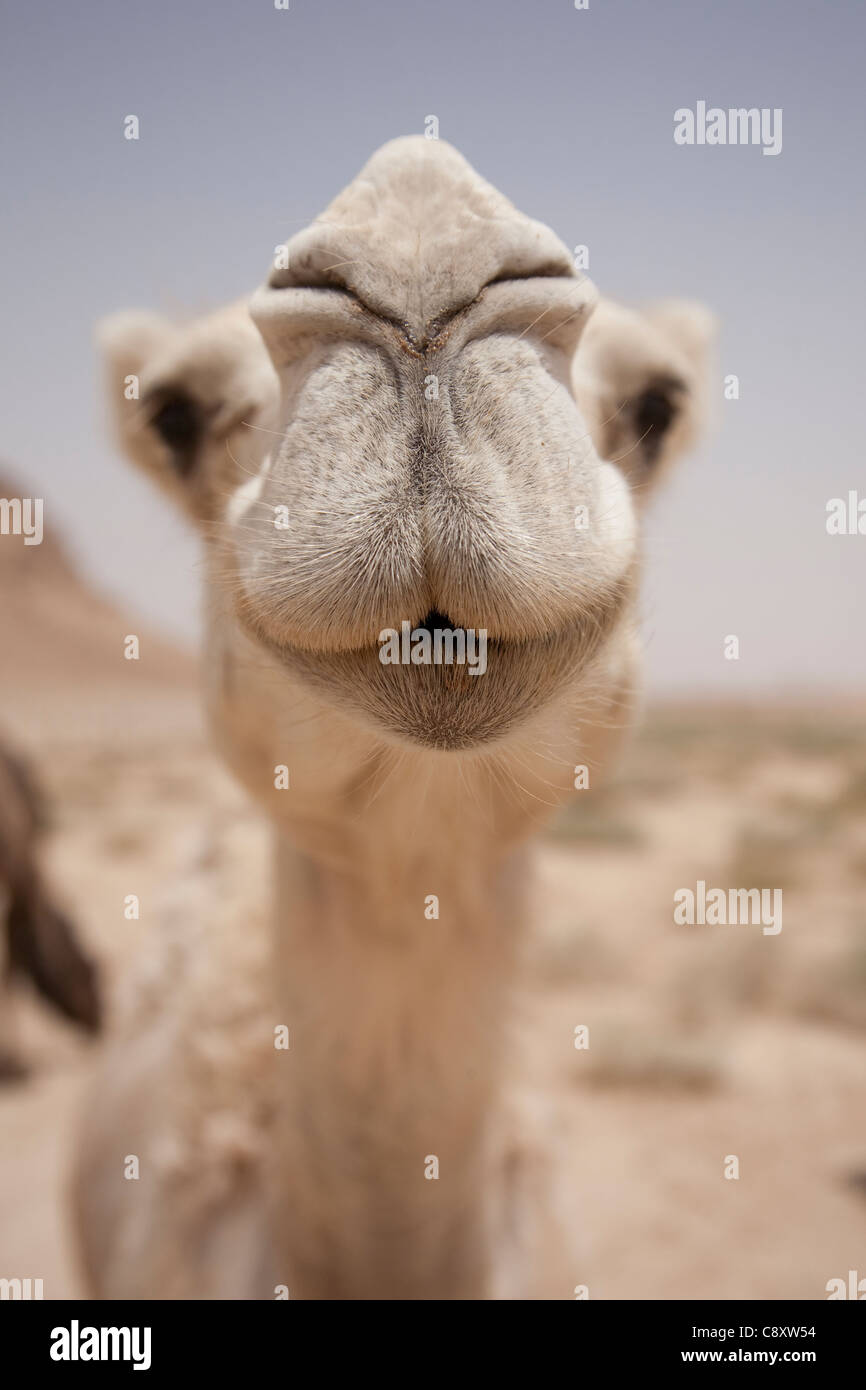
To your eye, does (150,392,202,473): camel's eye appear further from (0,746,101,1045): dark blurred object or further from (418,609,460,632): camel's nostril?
(0,746,101,1045): dark blurred object

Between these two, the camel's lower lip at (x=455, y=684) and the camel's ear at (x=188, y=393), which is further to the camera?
the camel's ear at (x=188, y=393)

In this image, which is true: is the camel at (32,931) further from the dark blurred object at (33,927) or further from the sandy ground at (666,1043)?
the sandy ground at (666,1043)

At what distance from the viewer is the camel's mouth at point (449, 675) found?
1.23 meters

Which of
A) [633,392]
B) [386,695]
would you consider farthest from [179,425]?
[386,695]

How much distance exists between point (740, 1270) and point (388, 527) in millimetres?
4244

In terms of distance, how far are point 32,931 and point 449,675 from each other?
5.61 meters

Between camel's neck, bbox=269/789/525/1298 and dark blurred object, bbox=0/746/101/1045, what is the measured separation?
4416 millimetres

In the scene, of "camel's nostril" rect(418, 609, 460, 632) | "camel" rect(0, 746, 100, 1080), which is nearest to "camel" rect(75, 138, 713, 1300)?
A: "camel's nostril" rect(418, 609, 460, 632)

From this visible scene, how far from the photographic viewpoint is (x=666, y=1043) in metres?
6.12

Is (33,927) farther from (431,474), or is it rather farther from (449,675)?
(431,474)

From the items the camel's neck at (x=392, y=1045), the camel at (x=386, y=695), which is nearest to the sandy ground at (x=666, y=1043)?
the camel's neck at (x=392, y=1045)

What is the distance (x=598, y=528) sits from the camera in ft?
4.15

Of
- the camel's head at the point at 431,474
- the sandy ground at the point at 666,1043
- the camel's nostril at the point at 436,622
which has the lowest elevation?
the sandy ground at the point at 666,1043
